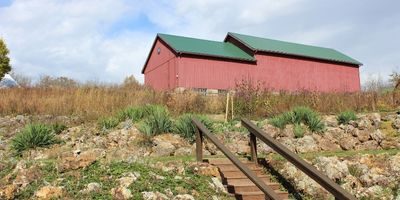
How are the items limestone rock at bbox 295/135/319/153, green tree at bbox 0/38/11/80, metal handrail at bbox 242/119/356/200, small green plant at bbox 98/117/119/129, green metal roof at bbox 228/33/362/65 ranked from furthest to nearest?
green tree at bbox 0/38/11/80, green metal roof at bbox 228/33/362/65, small green plant at bbox 98/117/119/129, limestone rock at bbox 295/135/319/153, metal handrail at bbox 242/119/356/200

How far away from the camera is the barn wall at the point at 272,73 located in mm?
29734

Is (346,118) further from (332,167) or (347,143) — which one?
(332,167)

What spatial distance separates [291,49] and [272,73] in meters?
3.82

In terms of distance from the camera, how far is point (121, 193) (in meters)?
6.02

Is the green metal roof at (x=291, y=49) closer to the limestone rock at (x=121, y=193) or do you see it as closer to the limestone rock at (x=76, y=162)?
the limestone rock at (x=76, y=162)

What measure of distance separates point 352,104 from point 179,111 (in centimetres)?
708

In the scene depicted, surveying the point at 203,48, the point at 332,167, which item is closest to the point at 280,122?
the point at 332,167

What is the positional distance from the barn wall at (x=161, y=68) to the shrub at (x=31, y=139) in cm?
1991

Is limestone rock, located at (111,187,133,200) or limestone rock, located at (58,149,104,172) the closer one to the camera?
limestone rock, located at (111,187,133,200)

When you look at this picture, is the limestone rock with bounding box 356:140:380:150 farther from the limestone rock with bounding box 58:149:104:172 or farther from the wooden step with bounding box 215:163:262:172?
the limestone rock with bounding box 58:149:104:172

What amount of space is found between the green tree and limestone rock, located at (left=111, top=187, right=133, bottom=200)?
4009 cm

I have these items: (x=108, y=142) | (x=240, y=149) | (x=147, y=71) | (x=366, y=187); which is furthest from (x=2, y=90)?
(x=147, y=71)

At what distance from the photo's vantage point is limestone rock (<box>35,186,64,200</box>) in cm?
597

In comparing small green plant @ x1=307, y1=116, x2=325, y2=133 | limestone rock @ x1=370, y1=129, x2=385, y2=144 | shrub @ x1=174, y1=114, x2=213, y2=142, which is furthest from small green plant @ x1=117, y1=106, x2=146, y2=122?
limestone rock @ x1=370, y1=129, x2=385, y2=144
